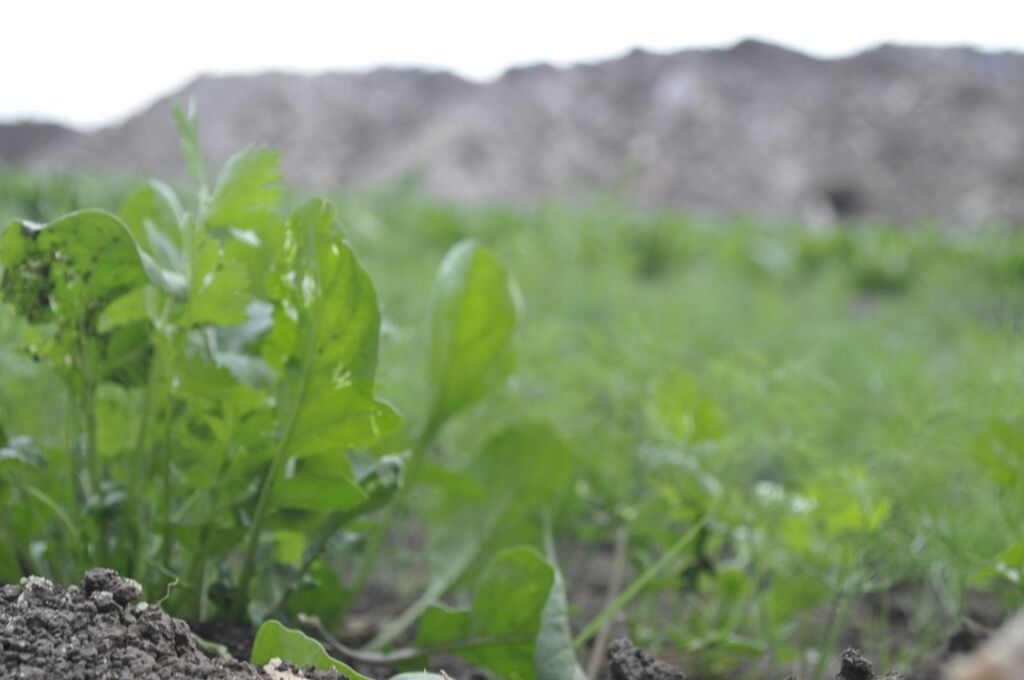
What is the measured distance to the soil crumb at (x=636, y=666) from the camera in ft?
2.56

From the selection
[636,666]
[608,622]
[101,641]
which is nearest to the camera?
[101,641]

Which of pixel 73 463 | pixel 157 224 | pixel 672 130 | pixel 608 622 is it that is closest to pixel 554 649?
pixel 608 622

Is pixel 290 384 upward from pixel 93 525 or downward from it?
upward

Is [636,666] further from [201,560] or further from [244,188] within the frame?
[244,188]

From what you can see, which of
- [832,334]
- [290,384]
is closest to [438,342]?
[290,384]

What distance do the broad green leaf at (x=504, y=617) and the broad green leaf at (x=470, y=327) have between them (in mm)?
226

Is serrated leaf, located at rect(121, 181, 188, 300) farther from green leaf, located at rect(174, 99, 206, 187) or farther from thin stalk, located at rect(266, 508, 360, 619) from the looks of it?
thin stalk, located at rect(266, 508, 360, 619)

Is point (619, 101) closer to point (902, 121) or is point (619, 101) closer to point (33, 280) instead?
point (902, 121)

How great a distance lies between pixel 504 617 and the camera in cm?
98

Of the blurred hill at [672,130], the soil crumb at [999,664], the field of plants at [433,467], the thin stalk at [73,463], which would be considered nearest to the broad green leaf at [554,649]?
the field of plants at [433,467]

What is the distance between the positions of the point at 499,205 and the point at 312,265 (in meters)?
5.36

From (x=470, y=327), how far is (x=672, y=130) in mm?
12877

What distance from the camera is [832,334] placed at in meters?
2.66

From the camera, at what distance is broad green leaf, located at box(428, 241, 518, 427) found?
45.0 inches
